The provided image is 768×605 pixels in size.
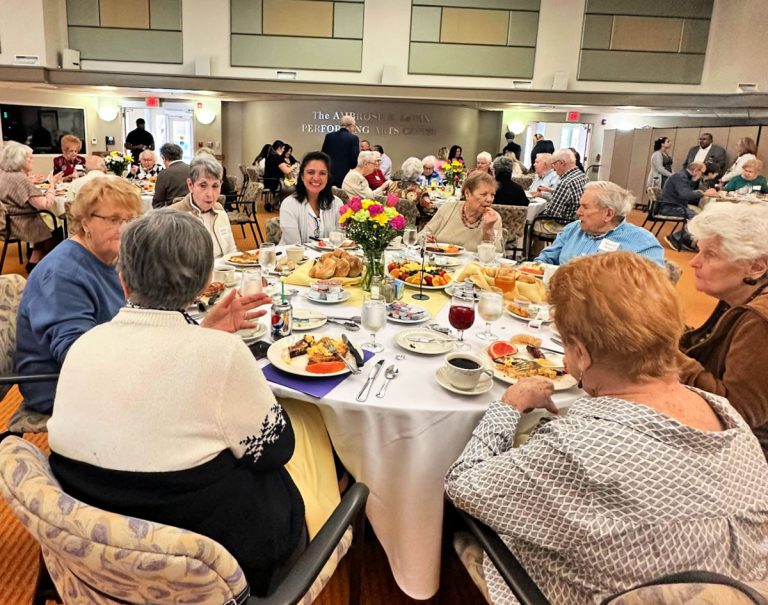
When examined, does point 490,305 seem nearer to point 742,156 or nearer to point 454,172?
point 454,172

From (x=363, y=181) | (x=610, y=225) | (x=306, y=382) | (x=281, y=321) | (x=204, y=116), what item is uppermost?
(x=204, y=116)

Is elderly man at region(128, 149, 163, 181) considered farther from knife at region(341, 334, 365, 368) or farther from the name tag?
knife at region(341, 334, 365, 368)

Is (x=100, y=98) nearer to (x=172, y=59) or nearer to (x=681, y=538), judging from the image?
(x=172, y=59)

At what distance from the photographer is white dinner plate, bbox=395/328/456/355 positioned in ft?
6.31

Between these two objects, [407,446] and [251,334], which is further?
[251,334]

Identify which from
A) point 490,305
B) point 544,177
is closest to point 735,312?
point 490,305

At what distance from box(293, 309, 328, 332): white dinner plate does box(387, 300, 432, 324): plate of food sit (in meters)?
0.29

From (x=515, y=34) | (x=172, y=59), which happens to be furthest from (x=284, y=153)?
(x=515, y=34)

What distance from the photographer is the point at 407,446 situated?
1.61 metres

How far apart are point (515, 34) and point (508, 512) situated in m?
14.0

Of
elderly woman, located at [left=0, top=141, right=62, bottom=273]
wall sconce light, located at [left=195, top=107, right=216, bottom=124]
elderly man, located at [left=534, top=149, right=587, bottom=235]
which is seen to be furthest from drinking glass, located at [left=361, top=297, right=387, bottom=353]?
wall sconce light, located at [left=195, top=107, right=216, bottom=124]

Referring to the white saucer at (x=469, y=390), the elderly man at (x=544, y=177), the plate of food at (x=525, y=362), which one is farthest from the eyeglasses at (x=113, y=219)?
the elderly man at (x=544, y=177)

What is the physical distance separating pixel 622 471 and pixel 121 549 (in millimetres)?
890

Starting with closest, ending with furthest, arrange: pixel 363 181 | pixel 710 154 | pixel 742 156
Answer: pixel 363 181 < pixel 742 156 < pixel 710 154
